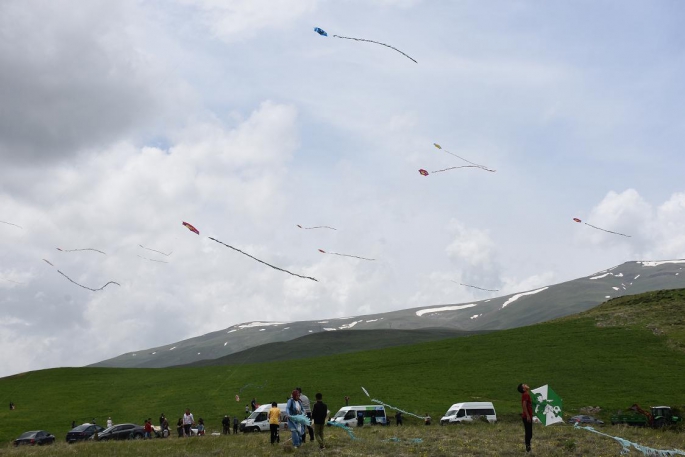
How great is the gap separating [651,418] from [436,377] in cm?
3685

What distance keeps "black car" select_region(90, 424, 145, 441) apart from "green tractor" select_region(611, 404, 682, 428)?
123 ft

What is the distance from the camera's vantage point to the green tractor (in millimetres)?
44469

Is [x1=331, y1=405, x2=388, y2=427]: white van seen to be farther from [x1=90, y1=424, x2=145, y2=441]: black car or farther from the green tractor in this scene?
the green tractor

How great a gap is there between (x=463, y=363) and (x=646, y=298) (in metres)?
41.9

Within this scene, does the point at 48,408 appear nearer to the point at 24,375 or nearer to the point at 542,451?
the point at 24,375

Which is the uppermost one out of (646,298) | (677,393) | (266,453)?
(646,298)

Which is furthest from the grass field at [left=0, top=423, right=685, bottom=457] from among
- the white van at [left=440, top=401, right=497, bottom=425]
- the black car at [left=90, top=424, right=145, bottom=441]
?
the black car at [left=90, top=424, right=145, bottom=441]

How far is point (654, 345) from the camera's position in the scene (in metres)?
81.0

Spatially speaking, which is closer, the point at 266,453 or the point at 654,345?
the point at 266,453

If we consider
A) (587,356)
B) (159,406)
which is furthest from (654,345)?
(159,406)

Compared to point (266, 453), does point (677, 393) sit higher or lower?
lower

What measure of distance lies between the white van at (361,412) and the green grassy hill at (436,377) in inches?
419

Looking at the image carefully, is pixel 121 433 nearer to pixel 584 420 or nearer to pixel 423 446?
pixel 423 446

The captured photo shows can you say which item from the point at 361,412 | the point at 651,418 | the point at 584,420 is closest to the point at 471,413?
the point at 361,412
